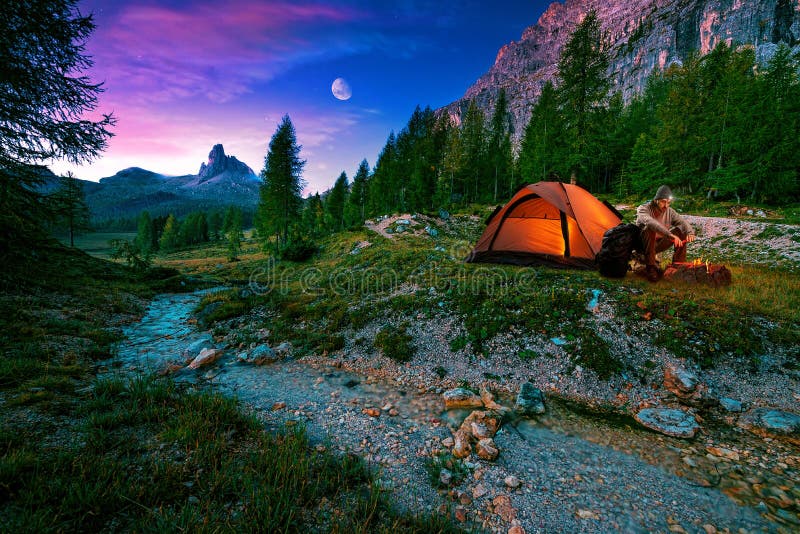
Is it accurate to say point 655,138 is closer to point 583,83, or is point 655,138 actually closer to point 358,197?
point 583,83

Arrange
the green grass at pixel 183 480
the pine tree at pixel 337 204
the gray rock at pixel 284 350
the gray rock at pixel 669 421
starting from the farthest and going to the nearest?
the pine tree at pixel 337 204 < the gray rock at pixel 284 350 < the gray rock at pixel 669 421 < the green grass at pixel 183 480

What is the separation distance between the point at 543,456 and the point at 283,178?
114ft

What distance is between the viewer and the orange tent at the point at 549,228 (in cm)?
977

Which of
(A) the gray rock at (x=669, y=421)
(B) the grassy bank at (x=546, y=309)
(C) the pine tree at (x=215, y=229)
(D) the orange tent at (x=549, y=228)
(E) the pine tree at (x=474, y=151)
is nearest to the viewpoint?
(A) the gray rock at (x=669, y=421)

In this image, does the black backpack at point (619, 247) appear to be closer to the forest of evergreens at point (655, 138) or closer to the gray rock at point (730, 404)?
the gray rock at point (730, 404)

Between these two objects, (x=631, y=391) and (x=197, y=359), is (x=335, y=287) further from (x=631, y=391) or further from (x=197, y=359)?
(x=631, y=391)

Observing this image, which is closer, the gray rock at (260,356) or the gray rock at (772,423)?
the gray rock at (772,423)

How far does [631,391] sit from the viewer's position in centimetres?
496

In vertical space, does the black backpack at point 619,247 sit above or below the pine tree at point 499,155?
below

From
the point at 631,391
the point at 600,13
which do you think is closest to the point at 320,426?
the point at 631,391

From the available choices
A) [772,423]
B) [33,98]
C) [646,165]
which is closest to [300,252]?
[33,98]

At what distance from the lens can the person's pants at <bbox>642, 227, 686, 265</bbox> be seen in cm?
770

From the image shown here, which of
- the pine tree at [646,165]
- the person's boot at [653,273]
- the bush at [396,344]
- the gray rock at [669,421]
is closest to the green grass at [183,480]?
the bush at [396,344]

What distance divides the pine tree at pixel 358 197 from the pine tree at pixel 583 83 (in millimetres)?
33842
